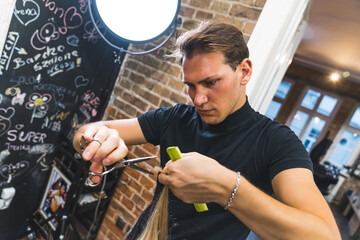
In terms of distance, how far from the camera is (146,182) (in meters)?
1.76

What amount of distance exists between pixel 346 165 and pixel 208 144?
7910mm

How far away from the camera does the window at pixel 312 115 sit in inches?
301

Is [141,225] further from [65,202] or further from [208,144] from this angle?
[65,202]

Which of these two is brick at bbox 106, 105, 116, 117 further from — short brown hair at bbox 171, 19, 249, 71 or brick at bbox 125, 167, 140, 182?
short brown hair at bbox 171, 19, 249, 71

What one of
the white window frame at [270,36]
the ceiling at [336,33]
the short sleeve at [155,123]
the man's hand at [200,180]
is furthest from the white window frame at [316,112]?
the man's hand at [200,180]

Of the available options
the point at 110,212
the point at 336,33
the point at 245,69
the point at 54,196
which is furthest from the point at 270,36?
the point at 336,33

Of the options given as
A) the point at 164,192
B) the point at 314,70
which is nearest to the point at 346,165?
the point at 314,70

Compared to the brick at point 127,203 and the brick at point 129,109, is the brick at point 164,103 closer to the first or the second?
the brick at point 129,109

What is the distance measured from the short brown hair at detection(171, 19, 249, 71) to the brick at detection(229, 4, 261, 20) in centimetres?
51

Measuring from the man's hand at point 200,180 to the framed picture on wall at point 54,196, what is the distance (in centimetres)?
140

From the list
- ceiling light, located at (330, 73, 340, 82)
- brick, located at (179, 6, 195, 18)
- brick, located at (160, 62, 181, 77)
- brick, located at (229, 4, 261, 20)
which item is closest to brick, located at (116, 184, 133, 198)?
brick, located at (160, 62, 181, 77)

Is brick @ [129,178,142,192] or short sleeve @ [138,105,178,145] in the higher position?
short sleeve @ [138,105,178,145]

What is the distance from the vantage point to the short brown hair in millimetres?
896

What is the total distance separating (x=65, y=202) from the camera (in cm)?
165
